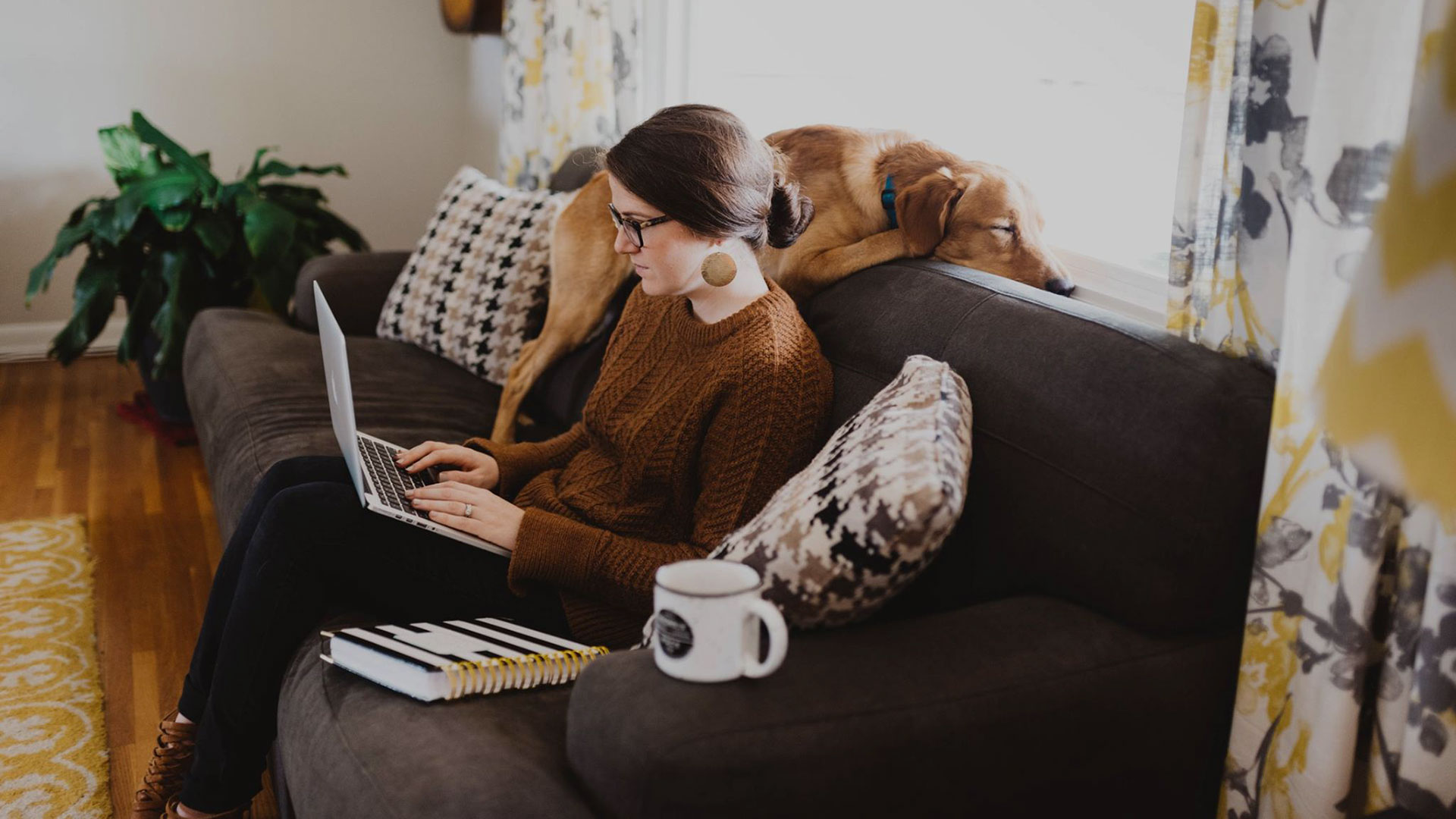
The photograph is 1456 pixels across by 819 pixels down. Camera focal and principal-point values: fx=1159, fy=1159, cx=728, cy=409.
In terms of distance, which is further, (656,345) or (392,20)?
(392,20)

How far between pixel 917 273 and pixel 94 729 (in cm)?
155

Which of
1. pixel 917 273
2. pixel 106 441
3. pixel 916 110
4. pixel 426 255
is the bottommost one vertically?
pixel 106 441

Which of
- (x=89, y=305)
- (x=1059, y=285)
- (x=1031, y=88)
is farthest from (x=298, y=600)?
(x=89, y=305)

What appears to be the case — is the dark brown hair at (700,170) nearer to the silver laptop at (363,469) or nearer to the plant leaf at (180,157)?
the silver laptop at (363,469)

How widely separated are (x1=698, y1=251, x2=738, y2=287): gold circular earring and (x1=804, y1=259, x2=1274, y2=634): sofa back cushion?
0.90ft

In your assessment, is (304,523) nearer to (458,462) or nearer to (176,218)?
(458,462)

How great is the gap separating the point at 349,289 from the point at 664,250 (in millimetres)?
1637

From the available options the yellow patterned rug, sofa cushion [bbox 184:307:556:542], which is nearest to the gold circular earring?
sofa cushion [bbox 184:307:556:542]

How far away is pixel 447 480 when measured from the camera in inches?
65.4

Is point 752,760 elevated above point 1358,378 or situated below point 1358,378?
below

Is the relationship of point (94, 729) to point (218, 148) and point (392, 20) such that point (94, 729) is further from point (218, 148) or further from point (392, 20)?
point (392, 20)

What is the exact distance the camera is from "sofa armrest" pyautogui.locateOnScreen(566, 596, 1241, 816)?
37.2 inches

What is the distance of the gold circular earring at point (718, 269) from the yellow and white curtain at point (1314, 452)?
57 cm

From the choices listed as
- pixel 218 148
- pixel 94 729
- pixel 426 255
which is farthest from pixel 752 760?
pixel 218 148
